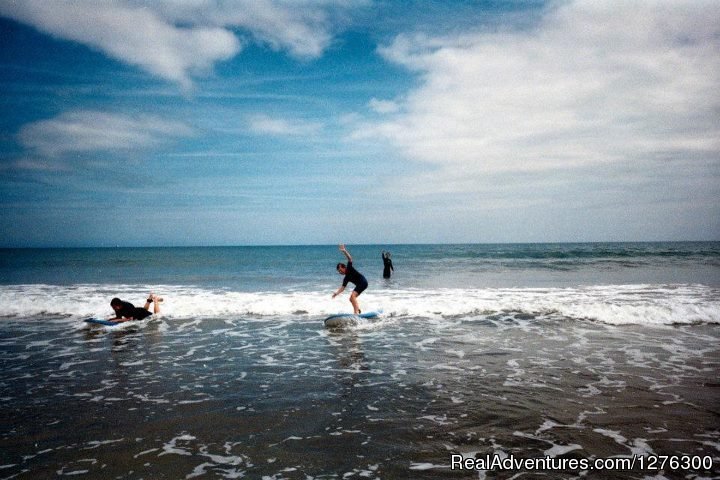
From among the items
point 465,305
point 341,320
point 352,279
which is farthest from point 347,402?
point 465,305

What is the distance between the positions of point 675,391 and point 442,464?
5.10 meters

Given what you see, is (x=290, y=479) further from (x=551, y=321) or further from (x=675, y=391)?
(x=551, y=321)

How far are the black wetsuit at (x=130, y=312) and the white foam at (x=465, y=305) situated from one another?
2.84 ft

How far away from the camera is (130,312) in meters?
14.4

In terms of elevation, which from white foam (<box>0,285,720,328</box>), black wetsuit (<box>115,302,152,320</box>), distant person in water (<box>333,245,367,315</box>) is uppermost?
distant person in water (<box>333,245,367,315</box>)

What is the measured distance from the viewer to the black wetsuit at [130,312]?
14219 mm

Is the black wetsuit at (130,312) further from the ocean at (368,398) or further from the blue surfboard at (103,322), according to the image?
the blue surfboard at (103,322)

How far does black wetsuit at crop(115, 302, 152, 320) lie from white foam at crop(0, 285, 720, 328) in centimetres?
87

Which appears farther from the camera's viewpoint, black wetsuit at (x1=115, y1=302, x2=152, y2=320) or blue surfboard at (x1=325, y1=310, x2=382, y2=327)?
black wetsuit at (x1=115, y1=302, x2=152, y2=320)

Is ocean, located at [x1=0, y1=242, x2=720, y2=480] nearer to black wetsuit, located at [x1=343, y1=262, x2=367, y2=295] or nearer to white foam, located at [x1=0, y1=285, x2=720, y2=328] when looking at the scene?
white foam, located at [x1=0, y1=285, x2=720, y2=328]

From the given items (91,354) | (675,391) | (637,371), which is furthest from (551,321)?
(91,354)

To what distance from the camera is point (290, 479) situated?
4.43m

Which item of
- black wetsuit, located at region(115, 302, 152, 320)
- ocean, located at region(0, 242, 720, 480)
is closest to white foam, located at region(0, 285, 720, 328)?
ocean, located at region(0, 242, 720, 480)

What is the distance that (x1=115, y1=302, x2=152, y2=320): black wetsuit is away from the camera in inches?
560
